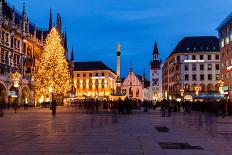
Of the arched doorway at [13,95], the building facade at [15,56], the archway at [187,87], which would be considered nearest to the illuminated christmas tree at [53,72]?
the building facade at [15,56]

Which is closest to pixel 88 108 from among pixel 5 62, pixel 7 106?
pixel 7 106

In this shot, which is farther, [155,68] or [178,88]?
[155,68]

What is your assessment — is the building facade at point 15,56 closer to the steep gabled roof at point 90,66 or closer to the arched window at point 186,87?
the arched window at point 186,87

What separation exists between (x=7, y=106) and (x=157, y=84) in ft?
312

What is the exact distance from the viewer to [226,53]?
75.1 meters

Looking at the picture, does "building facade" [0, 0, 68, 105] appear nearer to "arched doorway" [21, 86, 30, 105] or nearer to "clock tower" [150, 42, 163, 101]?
"arched doorway" [21, 86, 30, 105]

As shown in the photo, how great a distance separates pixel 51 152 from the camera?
37.8 feet

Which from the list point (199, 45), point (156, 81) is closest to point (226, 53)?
point (199, 45)

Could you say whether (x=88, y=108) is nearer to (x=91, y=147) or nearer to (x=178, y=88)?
(x=91, y=147)

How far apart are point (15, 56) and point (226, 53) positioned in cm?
4225

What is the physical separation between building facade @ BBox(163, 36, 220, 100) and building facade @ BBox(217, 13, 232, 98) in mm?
31217

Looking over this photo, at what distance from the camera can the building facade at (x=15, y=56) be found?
62875 mm

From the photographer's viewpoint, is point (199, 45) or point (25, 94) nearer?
point (25, 94)

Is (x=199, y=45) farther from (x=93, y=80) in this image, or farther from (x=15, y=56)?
(x=15, y=56)
